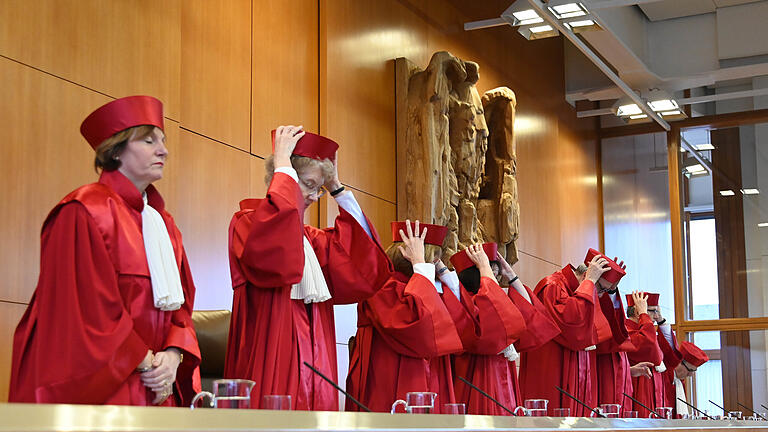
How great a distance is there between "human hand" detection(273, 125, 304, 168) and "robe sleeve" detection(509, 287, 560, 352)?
7.23 feet

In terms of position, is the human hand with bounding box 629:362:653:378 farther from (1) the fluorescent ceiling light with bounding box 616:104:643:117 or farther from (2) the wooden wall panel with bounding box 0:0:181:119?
(2) the wooden wall panel with bounding box 0:0:181:119

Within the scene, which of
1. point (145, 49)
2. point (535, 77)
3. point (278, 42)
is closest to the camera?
point (145, 49)

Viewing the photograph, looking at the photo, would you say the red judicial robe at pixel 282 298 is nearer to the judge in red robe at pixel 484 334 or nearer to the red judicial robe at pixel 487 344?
the judge in red robe at pixel 484 334

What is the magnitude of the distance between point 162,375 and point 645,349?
5.53 metres

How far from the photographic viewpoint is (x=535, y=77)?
988 centimetres

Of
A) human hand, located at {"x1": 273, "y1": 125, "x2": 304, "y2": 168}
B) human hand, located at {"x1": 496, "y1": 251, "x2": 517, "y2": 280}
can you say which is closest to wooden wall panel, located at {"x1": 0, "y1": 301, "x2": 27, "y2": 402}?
human hand, located at {"x1": 273, "y1": 125, "x2": 304, "y2": 168}

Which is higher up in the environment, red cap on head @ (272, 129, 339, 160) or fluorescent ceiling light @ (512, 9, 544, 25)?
fluorescent ceiling light @ (512, 9, 544, 25)

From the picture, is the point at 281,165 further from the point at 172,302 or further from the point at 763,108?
the point at 763,108

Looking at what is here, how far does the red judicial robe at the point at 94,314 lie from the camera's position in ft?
8.11

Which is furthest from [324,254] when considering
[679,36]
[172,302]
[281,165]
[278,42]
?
[679,36]

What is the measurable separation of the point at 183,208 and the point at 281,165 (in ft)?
4.92

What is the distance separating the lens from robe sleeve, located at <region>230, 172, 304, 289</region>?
319cm

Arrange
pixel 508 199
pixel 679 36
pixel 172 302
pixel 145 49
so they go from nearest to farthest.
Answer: pixel 172 302
pixel 145 49
pixel 508 199
pixel 679 36

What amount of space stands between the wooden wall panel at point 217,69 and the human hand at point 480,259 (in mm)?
1326
